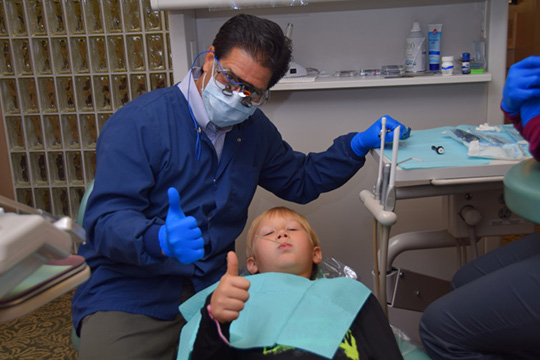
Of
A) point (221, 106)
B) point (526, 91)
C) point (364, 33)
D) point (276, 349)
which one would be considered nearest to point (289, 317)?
point (276, 349)

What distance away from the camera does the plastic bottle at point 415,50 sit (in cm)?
205

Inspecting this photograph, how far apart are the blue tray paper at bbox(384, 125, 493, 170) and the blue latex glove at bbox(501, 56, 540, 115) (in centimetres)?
26

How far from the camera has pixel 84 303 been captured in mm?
1354

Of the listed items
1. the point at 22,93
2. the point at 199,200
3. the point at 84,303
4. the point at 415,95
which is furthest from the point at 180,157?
the point at 22,93

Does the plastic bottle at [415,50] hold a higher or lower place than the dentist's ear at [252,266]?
higher

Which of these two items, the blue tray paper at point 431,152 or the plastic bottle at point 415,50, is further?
the plastic bottle at point 415,50

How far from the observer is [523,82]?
1.01m

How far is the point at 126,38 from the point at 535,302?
7.18 feet

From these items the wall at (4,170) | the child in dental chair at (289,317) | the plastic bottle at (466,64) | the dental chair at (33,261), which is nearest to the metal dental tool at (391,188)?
the child in dental chair at (289,317)

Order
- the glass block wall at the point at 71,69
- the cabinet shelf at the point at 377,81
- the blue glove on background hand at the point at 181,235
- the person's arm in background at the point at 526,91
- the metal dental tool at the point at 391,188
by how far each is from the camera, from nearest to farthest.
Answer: the person's arm in background at the point at 526,91, the blue glove on background hand at the point at 181,235, the metal dental tool at the point at 391,188, the cabinet shelf at the point at 377,81, the glass block wall at the point at 71,69

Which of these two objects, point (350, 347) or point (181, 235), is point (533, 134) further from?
point (181, 235)

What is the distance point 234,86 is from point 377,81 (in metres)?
0.77

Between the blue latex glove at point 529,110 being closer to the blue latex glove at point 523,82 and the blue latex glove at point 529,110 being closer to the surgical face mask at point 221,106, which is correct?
the blue latex glove at point 523,82

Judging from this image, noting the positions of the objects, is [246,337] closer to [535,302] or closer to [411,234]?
[535,302]
